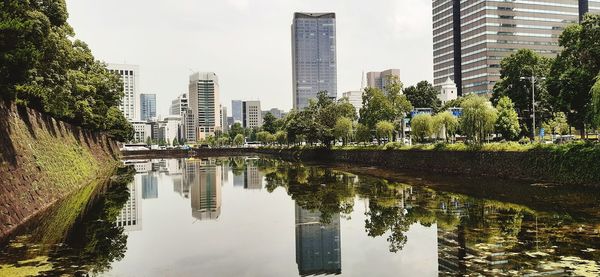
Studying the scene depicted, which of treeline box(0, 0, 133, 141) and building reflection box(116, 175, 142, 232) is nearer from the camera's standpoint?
treeline box(0, 0, 133, 141)

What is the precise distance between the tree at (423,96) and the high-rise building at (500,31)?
56513mm

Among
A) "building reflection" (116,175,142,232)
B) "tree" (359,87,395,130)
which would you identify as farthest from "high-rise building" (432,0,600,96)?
"building reflection" (116,175,142,232)

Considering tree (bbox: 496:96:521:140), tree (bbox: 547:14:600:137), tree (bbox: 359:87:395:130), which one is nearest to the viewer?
tree (bbox: 547:14:600:137)

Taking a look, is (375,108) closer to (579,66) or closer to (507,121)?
(507,121)

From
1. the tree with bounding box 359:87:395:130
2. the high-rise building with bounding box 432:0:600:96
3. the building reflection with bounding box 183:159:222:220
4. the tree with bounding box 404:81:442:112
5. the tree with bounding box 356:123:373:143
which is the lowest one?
the building reflection with bounding box 183:159:222:220

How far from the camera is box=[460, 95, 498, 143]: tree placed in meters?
54.6

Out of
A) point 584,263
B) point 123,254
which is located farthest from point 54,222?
point 584,263

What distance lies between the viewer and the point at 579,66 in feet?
154

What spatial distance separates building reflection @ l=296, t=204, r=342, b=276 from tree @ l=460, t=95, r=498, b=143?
31.9 meters

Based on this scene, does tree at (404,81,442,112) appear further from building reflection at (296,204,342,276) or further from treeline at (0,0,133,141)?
building reflection at (296,204,342,276)

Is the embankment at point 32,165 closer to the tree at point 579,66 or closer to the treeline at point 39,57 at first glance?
the treeline at point 39,57

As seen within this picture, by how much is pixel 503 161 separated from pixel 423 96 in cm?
7045

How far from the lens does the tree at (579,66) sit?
146ft

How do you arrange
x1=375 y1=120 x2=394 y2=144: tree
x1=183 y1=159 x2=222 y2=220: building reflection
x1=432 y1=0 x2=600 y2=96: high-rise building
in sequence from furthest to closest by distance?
x1=432 y1=0 x2=600 y2=96: high-rise building < x1=375 y1=120 x2=394 y2=144: tree < x1=183 y1=159 x2=222 y2=220: building reflection
